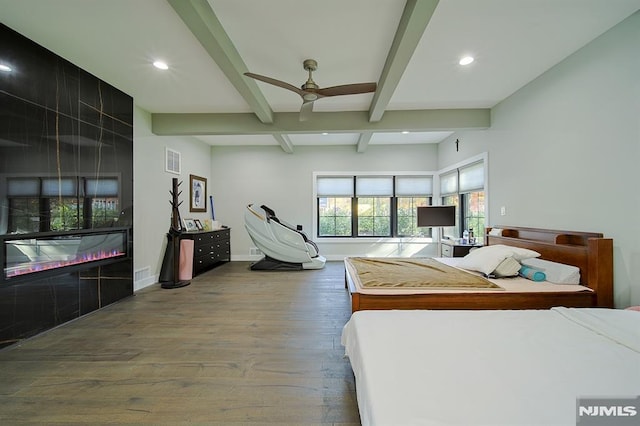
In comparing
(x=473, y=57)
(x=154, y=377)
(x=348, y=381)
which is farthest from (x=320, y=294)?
(x=473, y=57)

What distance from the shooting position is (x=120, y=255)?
353 cm

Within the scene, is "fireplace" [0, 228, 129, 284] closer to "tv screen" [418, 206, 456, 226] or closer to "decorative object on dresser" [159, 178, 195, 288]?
"decorative object on dresser" [159, 178, 195, 288]

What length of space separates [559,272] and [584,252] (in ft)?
0.86

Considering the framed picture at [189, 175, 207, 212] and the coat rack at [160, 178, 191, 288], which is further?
the framed picture at [189, 175, 207, 212]

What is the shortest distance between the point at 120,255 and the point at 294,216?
3533 millimetres

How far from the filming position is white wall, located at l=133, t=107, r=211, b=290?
3887 mm

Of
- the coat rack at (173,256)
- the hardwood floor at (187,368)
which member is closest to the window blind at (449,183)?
the hardwood floor at (187,368)

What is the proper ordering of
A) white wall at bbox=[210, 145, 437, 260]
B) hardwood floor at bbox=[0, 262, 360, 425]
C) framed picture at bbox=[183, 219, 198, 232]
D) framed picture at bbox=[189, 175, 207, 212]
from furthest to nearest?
white wall at bbox=[210, 145, 437, 260] < framed picture at bbox=[189, 175, 207, 212] < framed picture at bbox=[183, 219, 198, 232] < hardwood floor at bbox=[0, 262, 360, 425]

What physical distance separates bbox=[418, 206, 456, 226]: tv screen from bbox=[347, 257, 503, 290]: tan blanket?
1910mm

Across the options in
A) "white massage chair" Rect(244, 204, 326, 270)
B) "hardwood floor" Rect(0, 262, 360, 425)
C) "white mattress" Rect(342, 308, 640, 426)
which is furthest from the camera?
"white massage chair" Rect(244, 204, 326, 270)

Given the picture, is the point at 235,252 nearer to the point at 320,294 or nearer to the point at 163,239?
the point at 163,239

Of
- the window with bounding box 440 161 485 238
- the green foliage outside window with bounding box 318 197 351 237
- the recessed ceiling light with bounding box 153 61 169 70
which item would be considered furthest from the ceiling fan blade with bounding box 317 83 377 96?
the green foliage outside window with bounding box 318 197 351 237

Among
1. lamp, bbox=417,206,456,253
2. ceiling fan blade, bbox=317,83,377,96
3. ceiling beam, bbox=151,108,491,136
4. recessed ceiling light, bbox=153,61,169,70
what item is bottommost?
lamp, bbox=417,206,456,253

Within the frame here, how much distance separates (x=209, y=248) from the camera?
5219 mm
